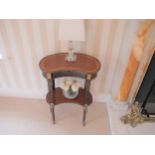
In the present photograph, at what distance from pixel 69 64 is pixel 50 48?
36 cm

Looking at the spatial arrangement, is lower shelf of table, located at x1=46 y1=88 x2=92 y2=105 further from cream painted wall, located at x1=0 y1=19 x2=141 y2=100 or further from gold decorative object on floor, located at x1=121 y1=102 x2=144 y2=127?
gold decorative object on floor, located at x1=121 y1=102 x2=144 y2=127

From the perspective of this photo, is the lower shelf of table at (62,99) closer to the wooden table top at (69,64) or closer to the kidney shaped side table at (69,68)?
the kidney shaped side table at (69,68)

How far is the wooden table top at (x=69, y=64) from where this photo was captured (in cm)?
175

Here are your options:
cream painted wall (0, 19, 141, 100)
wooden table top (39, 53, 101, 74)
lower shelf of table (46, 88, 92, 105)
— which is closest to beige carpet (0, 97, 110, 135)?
cream painted wall (0, 19, 141, 100)

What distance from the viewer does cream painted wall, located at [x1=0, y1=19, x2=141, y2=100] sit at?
180 cm

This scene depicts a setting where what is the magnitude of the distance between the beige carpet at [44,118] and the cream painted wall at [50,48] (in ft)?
0.72

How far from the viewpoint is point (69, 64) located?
181 centimetres

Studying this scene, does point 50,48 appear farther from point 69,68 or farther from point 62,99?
point 62,99

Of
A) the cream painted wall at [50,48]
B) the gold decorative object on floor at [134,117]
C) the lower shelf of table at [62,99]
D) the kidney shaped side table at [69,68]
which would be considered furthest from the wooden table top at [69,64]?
the gold decorative object on floor at [134,117]

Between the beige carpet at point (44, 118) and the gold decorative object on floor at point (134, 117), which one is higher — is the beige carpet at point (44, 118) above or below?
below

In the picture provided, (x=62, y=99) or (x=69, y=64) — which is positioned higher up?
(x=69, y=64)

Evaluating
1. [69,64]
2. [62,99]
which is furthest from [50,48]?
[62,99]
